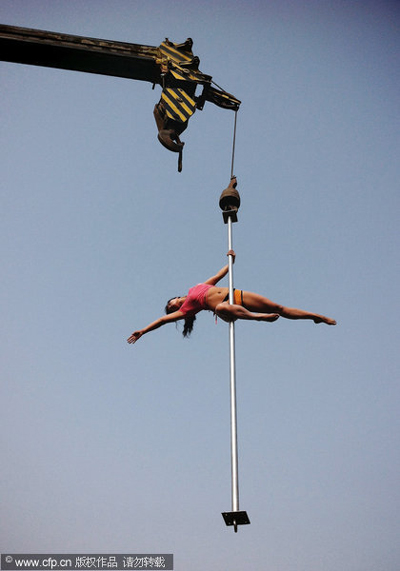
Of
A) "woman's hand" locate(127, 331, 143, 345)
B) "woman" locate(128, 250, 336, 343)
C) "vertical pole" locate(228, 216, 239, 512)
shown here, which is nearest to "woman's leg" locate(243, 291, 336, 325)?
"woman" locate(128, 250, 336, 343)

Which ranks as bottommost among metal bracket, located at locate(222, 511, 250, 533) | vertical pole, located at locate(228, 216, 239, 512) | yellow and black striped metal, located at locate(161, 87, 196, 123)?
metal bracket, located at locate(222, 511, 250, 533)

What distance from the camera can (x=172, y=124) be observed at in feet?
23.7

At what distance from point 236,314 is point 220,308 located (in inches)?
8.6

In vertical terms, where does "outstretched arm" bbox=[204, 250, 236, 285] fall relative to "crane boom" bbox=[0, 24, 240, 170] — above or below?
below

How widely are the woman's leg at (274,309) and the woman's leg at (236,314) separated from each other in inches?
12.8

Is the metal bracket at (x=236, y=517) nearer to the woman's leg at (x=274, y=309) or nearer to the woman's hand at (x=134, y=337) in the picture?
the woman's leg at (x=274, y=309)

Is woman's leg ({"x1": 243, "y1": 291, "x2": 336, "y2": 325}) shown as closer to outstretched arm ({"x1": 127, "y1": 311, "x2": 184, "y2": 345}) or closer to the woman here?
the woman

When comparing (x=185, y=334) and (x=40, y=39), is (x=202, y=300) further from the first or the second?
(x=40, y=39)

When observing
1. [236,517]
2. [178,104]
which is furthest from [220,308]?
[178,104]

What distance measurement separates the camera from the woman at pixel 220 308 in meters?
5.94

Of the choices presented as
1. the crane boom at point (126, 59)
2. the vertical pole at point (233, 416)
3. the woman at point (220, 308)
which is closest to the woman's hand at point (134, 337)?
the woman at point (220, 308)

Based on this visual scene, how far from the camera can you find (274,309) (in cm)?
677

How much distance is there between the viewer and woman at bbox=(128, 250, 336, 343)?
594 centimetres

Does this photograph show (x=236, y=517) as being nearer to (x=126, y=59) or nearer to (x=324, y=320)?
(x=324, y=320)
